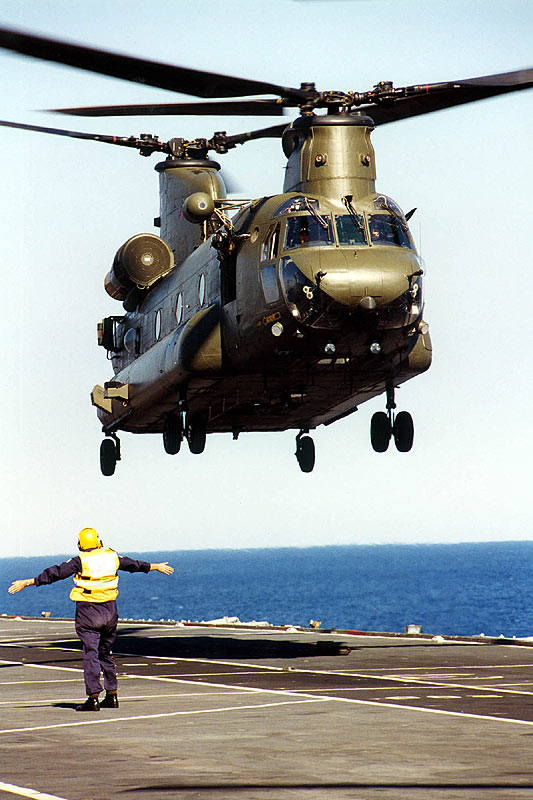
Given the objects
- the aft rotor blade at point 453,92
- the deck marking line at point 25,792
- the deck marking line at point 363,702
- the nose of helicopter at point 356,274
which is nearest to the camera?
the deck marking line at point 25,792

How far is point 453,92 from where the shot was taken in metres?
→ 22.9

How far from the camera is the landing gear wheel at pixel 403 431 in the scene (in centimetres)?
2461

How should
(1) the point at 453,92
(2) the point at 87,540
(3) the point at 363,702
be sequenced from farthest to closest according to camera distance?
(1) the point at 453,92 → (3) the point at 363,702 → (2) the point at 87,540

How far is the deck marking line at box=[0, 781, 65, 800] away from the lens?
9.34m

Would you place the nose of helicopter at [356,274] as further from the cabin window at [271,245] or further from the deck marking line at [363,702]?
the deck marking line at [363,702]

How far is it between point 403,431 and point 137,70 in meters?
9.67

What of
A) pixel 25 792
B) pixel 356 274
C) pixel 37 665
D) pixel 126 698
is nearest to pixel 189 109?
pixel 356 274

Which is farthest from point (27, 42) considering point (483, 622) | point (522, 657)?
point (483, 622)

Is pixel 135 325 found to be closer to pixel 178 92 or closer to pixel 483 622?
pixel 178 92

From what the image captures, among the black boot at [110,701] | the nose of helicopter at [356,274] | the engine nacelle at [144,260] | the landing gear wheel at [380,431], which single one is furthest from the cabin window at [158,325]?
the black boot at [110,701]

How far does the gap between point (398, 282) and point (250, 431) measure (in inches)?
345

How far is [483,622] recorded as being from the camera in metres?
132

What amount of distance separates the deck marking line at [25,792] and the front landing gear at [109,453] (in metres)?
21.0

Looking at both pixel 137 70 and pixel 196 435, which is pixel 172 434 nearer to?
pixel 196 435
